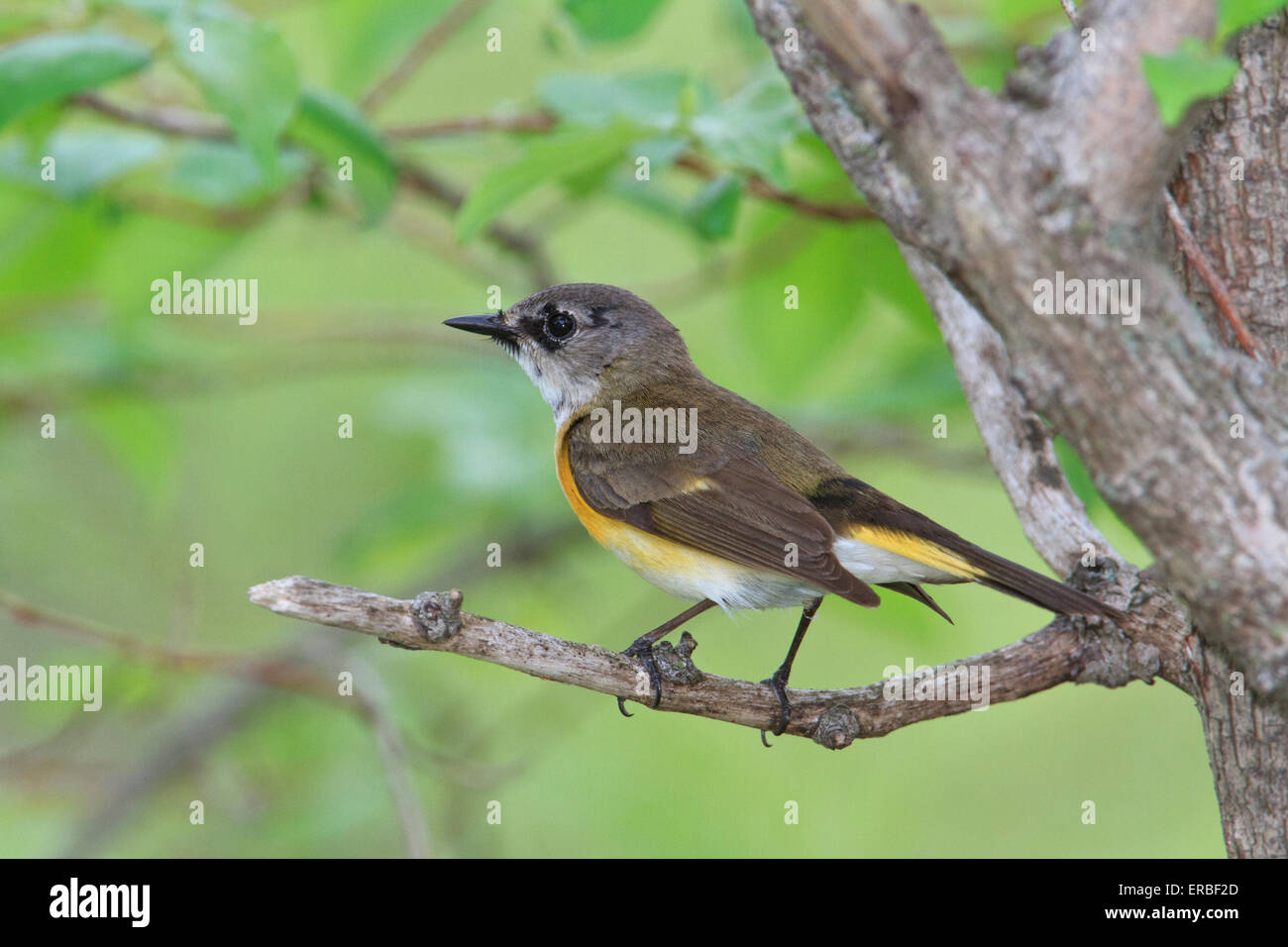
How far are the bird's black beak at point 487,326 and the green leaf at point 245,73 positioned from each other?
159 centimetres

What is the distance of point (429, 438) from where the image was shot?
680cm

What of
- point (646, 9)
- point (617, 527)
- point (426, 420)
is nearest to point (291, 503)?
point (426, 420)

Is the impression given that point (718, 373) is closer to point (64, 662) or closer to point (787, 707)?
point (787, 707)

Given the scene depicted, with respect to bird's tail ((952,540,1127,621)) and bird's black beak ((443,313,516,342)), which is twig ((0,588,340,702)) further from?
bird's tail ((952,540,1127,621))

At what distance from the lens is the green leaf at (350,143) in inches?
141

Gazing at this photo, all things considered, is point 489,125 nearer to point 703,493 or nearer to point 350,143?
point 350,143

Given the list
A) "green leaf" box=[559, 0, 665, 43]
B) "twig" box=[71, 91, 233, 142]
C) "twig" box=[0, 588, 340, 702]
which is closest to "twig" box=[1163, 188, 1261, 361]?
"green leaf" box=[559, 0, 665, 43]

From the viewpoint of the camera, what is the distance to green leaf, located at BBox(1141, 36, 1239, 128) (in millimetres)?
1667

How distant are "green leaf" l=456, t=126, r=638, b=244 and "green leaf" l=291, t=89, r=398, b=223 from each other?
0.61 meters

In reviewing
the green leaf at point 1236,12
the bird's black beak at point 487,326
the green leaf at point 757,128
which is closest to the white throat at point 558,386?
the bird's black beak at point 487,326

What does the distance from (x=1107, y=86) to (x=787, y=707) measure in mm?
1629

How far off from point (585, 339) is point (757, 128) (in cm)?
165

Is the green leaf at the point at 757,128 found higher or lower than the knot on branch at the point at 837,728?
higher

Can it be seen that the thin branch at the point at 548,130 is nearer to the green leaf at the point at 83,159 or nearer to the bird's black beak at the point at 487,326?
the bird's black beak at the point at 487,326
